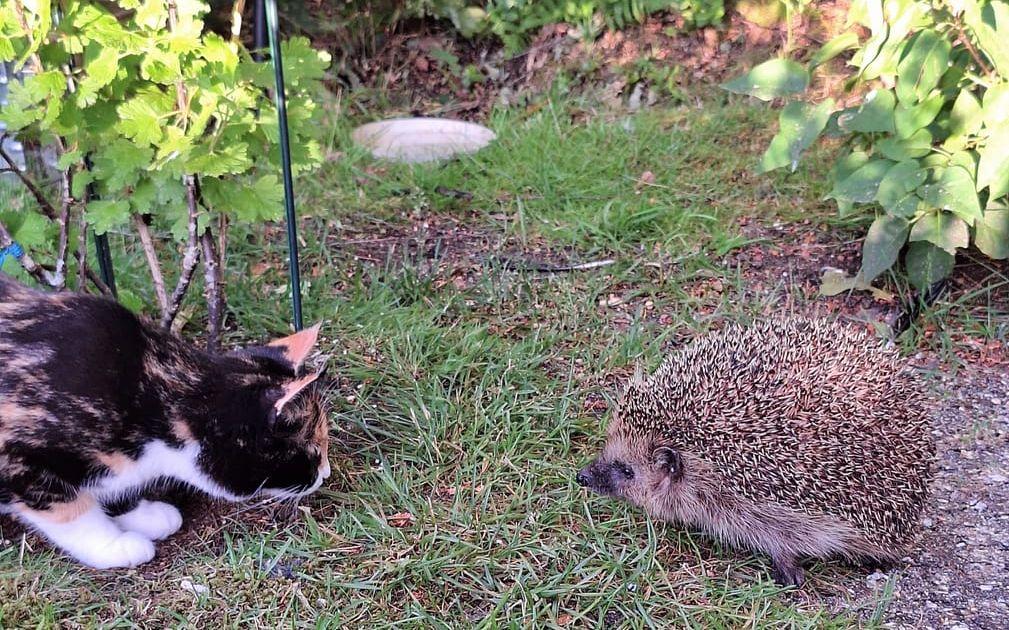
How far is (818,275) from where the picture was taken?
4.78 meters

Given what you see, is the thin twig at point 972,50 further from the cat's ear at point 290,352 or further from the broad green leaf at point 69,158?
the broad green leaf at point 69,158

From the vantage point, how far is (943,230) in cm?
412

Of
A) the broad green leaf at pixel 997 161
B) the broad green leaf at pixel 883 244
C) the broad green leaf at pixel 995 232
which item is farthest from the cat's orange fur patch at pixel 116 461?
the broad green leaf at pixel 995 232

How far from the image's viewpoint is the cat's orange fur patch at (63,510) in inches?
113

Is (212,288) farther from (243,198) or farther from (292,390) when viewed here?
(292,390)

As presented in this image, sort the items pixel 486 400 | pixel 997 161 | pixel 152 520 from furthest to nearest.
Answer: pixel 486 400, pixel 997 161, pixel 152 520

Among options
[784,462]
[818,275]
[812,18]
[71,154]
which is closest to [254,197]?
[71,154]

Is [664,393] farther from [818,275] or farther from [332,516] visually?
[818,275]

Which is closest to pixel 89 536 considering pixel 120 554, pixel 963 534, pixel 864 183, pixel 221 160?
pixel 120 554

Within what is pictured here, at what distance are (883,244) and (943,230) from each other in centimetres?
27

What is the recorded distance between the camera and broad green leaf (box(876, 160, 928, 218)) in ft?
12.8

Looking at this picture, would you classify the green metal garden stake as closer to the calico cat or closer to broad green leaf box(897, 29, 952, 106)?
the calico cat

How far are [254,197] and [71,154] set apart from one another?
25.7 inches

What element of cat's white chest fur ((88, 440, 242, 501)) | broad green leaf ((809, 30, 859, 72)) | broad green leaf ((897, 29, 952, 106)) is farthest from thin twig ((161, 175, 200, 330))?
broad green leaf ((897, 29, 952, 106))
